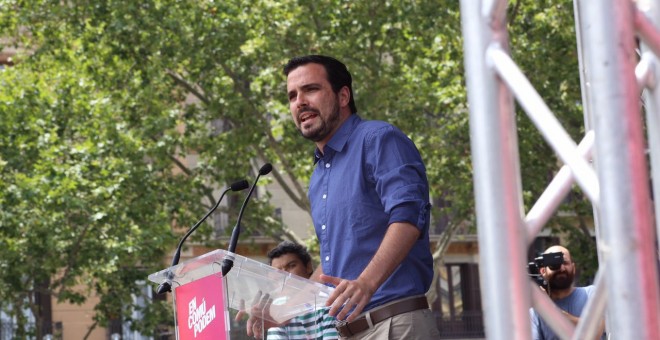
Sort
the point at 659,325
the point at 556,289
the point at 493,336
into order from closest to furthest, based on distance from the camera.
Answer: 1. the point at 659,325
2. the point at 493,336
3. the point at 556,289

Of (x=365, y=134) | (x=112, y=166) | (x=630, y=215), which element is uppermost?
(x=112, y=166)

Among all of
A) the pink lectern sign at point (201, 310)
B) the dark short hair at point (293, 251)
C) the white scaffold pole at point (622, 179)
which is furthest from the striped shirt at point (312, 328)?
the dark short hair at point (293, 251)

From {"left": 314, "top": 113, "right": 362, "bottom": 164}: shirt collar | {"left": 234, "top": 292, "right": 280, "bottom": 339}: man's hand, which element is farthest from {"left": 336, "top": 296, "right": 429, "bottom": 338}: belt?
{"left": 314, "top": 113, "right": 362, "bottom": 164}: shirt collar

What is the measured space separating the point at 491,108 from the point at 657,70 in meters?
0.35

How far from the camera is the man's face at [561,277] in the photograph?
23.1 feet

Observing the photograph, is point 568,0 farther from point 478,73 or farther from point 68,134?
point 478,73

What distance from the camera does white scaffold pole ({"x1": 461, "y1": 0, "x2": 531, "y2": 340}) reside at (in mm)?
2221

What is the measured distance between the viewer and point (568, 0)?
19375mm

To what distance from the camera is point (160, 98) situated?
20.5 metres

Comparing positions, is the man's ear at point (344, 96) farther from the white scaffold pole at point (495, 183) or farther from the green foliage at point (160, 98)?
the green foliage at point (160, 98)

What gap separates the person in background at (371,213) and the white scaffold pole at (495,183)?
1.28 metres

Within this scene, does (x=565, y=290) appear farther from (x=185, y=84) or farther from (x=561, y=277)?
(x=185, y=84)

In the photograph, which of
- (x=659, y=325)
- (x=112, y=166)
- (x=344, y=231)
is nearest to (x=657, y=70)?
(x=659, y=325)

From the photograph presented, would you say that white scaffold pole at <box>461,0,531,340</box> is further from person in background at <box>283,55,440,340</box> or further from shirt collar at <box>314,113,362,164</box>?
shirt collar at <box>314,113,362,164</box>
